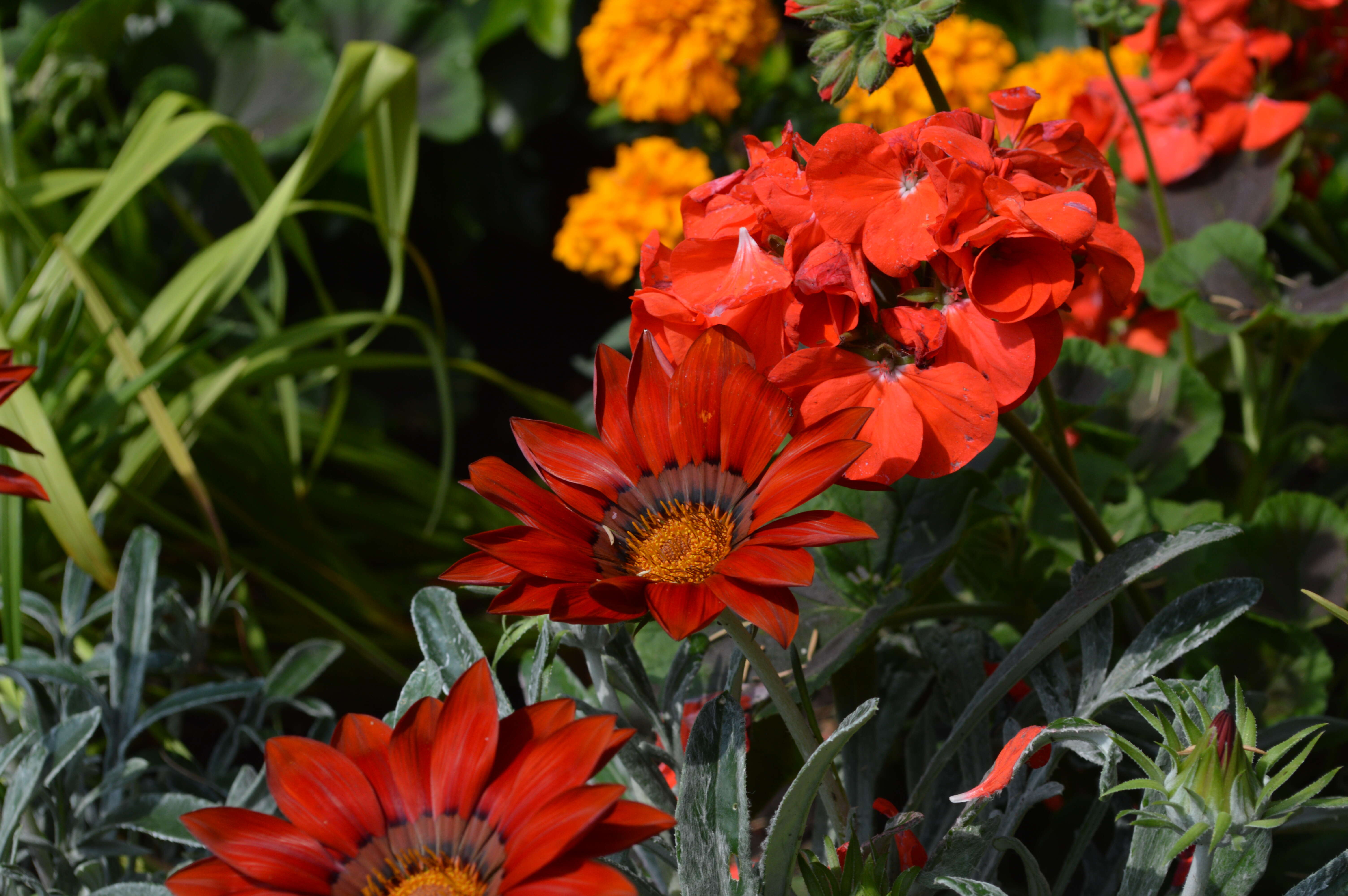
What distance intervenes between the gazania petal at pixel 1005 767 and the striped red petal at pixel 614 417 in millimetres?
228

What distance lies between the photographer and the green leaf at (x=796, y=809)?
0.45 metres

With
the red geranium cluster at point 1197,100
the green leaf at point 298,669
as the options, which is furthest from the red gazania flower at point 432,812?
the red geranium cluster at point 1197,100

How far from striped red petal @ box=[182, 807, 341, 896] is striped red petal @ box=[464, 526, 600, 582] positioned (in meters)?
0.14

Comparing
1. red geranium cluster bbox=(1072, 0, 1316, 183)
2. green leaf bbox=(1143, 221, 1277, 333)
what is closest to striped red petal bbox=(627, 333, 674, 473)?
green leaf bbox=(1143, 221, 1277, 333)

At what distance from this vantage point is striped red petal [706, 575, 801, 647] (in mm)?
414

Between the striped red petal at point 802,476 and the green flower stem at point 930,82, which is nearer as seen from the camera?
the striped red petal at point 802,476

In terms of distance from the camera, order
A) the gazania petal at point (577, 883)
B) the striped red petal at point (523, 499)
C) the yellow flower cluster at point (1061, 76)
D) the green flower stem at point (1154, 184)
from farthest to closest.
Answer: the yellow flower cluster at point (1061, 76)
the green flower stem at point (1154, 184)
the striped red petal at point (523, 499)
the gazania petal at point (577, 883)

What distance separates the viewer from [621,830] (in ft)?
1.34

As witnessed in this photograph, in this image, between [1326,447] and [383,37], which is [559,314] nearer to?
[383,37]

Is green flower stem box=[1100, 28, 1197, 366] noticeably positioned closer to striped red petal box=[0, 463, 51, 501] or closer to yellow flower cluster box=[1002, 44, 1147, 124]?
yellow flower cluster box=[1002, 44, 1147, 124]

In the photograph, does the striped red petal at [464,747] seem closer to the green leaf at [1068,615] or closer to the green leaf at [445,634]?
the green leaf at [445,634]

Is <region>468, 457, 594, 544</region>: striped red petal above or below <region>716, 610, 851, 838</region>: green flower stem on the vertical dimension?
above

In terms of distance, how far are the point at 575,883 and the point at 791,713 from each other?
0.15 meters

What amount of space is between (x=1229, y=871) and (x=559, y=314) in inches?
72.6
